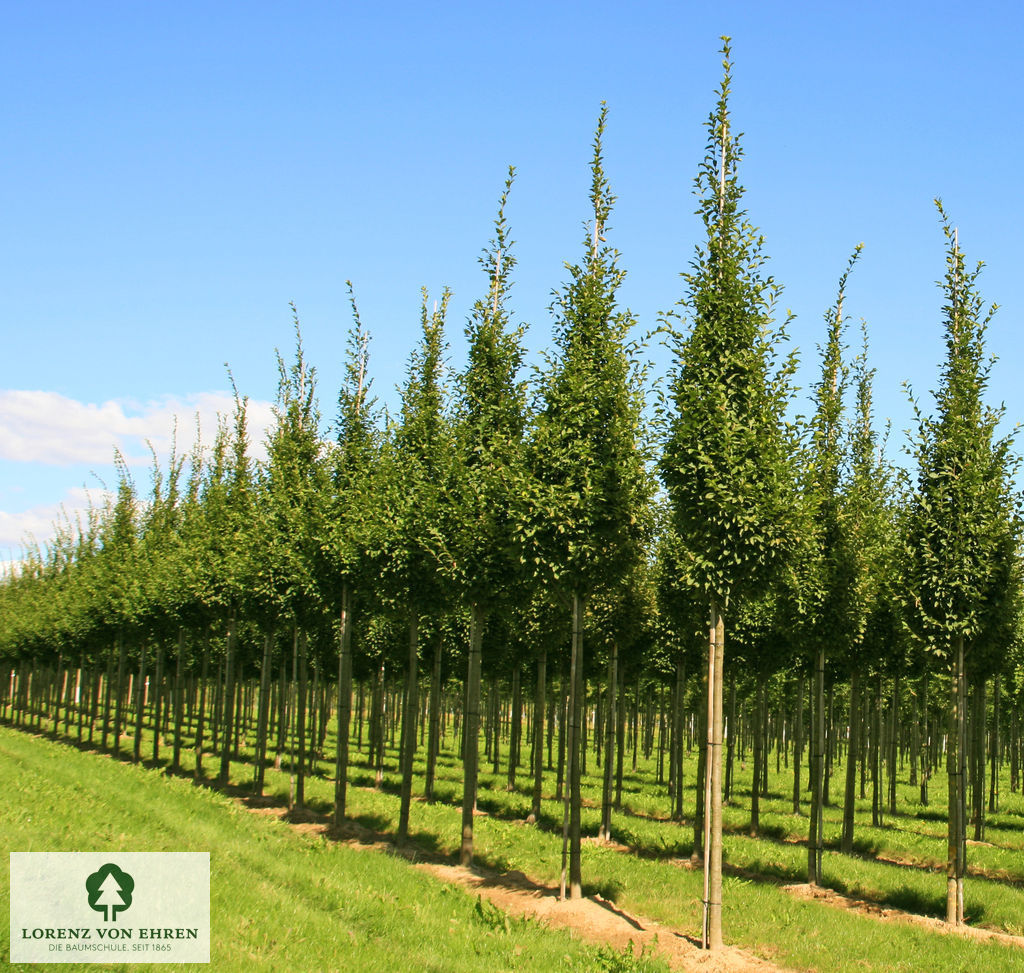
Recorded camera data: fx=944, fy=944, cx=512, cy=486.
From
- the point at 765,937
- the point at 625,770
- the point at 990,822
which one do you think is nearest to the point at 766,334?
the point at 765,937

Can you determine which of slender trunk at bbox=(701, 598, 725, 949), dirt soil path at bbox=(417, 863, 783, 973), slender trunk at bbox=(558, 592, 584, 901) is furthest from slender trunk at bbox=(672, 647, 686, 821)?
slender trunk at bbox=(701, 598, 725, 949)

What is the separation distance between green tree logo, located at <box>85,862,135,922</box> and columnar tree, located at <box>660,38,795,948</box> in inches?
318

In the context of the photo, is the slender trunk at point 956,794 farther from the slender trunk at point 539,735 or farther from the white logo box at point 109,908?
the white logo box at point 109,908

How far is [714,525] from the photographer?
14.8m

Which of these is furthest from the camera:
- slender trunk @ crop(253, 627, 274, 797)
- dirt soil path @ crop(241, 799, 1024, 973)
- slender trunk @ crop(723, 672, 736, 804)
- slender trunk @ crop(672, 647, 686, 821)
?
slender trunk @ crop(253, 627, 274, 797)

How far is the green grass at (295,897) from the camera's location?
11523mm

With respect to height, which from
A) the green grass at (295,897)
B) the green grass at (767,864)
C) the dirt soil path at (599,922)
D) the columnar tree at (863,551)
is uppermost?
the columnar tree at (863,551)

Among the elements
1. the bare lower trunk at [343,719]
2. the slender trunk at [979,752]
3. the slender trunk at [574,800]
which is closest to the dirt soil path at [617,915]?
the slender trunk at [574,800]

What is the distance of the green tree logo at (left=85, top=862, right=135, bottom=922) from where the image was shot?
11.4 metres

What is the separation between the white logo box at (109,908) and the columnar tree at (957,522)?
12.4 m

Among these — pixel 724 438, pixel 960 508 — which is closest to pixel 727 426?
pixel 724 438

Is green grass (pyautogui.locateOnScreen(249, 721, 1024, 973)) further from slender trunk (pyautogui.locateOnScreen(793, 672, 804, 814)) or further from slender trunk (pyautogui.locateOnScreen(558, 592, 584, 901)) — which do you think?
slender trunk (pyautogui.locateOnScreen(558, 592, 584, 901))

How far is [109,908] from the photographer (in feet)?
37.5


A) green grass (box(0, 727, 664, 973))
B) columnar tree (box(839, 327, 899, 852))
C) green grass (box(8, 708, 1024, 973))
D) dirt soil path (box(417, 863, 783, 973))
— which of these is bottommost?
green grass (box(8, 708, 1024, 973))
